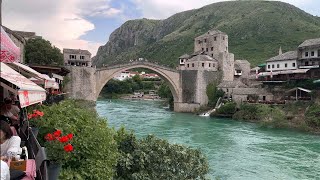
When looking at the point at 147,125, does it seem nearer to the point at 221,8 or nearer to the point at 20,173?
the point at 20,173

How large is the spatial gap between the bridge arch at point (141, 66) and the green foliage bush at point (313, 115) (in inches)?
807

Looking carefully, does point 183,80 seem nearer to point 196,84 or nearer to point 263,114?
point 196,84

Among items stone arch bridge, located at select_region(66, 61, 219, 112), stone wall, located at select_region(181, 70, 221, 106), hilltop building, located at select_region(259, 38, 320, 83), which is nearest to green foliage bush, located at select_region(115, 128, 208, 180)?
hilltop building, located at select_region(259, 38, 320, 83)

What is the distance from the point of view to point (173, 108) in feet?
170

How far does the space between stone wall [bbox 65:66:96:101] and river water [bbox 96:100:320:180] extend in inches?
289

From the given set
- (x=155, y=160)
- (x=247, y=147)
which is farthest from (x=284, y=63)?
(x=155, y=160)

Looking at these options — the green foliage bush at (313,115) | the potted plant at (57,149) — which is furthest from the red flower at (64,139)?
the green foliage bush at (313,115)

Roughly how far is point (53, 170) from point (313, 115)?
30939mm

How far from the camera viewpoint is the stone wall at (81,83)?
3866 centimetres

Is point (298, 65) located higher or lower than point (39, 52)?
lower

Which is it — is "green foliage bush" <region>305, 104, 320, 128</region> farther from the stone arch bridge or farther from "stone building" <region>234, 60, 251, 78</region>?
"stone building" <region>234, 60, 251, 78</region>

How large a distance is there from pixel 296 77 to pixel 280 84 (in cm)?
247

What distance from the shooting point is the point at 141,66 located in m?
46.0

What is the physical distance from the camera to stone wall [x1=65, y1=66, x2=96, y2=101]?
38656mm
